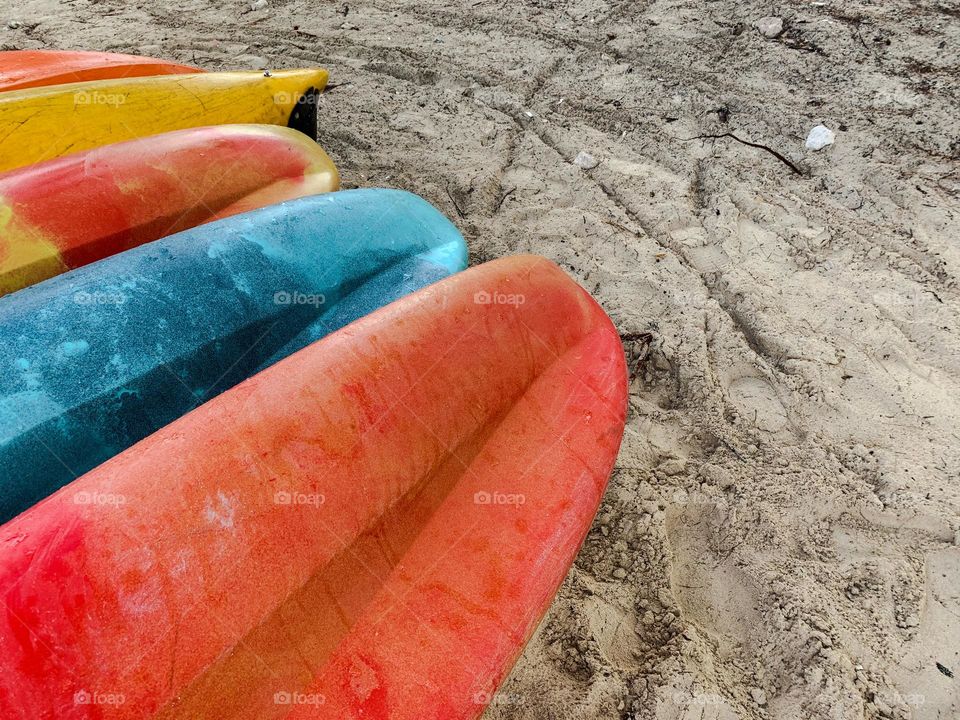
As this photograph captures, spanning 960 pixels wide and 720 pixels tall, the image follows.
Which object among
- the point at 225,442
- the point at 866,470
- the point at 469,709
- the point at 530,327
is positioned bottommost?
the point at 866,470

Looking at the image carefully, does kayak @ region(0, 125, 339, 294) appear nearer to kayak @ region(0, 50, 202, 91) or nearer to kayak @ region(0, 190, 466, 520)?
kayak @ region(0, 190, 466, 520)

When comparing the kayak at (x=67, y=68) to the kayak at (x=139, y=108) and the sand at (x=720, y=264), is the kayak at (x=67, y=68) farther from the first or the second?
the sand at (x=720, y=264)

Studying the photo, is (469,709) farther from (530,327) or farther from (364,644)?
(530,327)

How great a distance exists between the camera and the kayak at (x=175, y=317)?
56.0 inches

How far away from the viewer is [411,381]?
1437mm

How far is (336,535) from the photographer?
124cm

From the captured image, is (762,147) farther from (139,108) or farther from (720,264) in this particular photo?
(139,108)

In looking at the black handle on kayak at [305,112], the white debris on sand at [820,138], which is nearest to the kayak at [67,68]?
the black handle on kayak at [305,112]

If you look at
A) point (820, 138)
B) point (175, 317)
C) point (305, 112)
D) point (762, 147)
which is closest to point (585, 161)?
point (762, 147)

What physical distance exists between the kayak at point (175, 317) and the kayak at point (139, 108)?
3.12 feet

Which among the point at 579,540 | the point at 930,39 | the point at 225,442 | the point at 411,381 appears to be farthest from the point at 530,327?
the point at 930,39

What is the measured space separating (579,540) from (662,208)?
180 centimetres

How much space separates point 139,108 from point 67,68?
774 millimetres

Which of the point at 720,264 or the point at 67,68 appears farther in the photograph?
the point at 67,68
